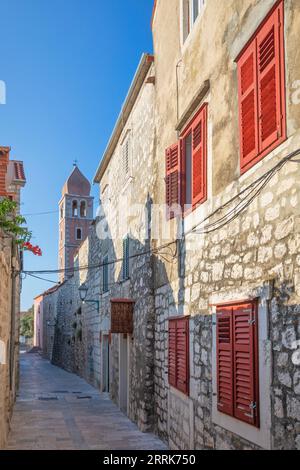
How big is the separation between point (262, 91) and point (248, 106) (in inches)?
15.1

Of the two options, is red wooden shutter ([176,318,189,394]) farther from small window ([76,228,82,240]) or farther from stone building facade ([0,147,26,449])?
small window ([76,228,82,240])

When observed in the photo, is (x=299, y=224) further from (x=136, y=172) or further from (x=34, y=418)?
(x=34, y=418)

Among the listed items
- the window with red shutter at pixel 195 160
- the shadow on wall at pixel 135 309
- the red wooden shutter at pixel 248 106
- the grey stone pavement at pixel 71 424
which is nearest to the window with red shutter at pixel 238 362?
the red wooden shutter at pixel 248 106

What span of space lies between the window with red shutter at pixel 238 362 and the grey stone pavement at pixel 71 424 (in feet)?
11.9

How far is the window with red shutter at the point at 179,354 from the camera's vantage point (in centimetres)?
813

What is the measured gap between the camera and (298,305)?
4746 mm

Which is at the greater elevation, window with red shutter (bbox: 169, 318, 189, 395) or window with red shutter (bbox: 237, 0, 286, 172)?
window with red shutter (bbox: 237, 0, 286, 172)

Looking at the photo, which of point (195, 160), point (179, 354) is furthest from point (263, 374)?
point (195, 160)

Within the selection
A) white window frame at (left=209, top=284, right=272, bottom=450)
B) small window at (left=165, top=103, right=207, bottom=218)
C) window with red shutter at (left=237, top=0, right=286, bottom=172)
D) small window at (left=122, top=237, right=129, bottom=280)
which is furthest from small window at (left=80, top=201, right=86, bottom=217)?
white window frame at (left=209, top=284, right=272, bottom=450)

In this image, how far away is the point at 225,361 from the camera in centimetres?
642

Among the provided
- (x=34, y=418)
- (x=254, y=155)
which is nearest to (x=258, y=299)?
(x=254, y=155)

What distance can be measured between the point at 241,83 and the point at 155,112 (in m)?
4.97

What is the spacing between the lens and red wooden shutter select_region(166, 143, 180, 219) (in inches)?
358

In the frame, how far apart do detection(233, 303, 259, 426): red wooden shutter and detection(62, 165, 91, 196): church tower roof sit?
152ft
